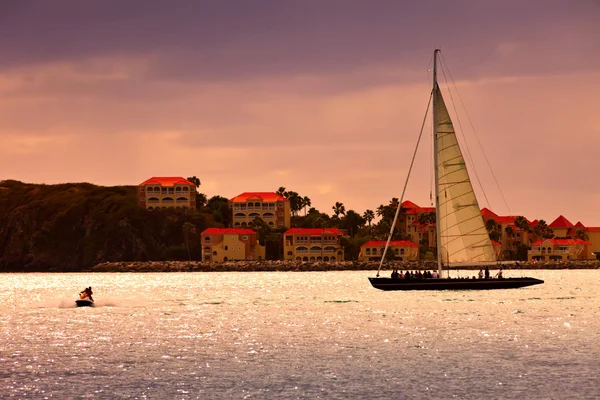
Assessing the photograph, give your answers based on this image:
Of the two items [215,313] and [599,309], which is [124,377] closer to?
[215,313]

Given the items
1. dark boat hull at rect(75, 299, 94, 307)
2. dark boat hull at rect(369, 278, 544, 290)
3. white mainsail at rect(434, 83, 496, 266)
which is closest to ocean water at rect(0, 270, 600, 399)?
dark boat hull at rect(369, 278, 544, 290)

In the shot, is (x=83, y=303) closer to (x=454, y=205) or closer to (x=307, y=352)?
(x=454, y=205)

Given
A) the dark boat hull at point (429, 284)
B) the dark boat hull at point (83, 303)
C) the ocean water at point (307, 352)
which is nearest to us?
the ocean water at point (307, 352)

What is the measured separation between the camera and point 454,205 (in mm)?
88062

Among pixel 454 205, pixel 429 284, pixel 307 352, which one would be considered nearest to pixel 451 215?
pixel 454 205

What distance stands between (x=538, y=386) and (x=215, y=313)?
155 feet

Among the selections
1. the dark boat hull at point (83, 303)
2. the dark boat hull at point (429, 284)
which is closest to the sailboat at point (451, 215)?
the dark boat hull at point (429, 284)

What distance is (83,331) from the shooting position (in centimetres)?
6419

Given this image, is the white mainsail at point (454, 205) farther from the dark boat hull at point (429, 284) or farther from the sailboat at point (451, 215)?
the dark boat hull at point (429, 284)

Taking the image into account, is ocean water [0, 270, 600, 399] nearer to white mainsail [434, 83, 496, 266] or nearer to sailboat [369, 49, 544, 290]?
sailboat [369, 49, 544, 290]

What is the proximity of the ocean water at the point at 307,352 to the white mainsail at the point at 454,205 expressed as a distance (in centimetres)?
487

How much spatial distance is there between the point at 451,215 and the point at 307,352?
1590 inches

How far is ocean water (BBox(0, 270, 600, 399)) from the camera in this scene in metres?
38.5

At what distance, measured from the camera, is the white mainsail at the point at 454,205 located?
87062 millimetres
